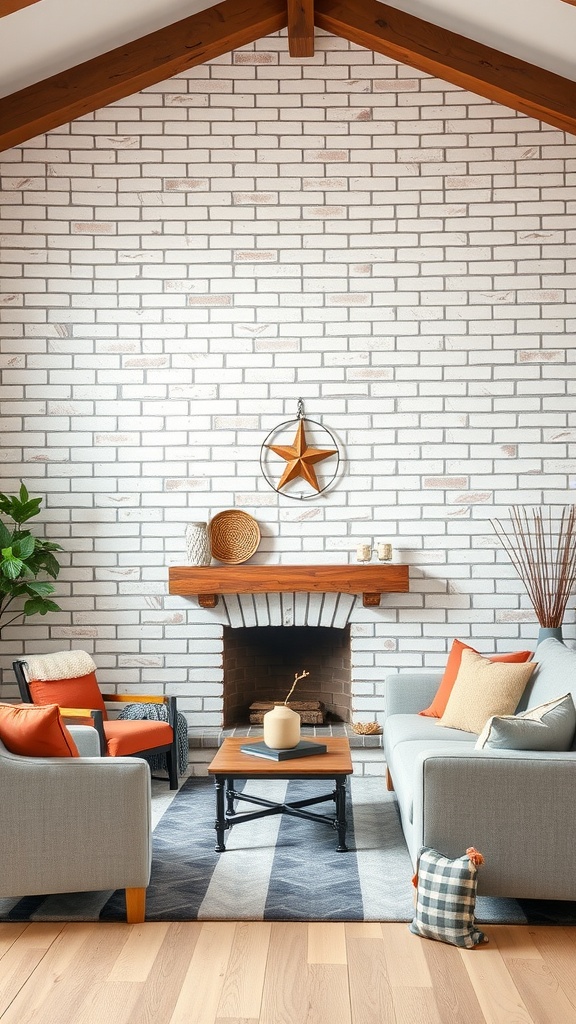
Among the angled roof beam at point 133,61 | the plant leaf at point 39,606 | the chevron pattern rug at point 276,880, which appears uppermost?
the angled roof beam at point 133,61

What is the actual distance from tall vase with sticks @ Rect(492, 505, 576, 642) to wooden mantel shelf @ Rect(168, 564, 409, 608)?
706mm

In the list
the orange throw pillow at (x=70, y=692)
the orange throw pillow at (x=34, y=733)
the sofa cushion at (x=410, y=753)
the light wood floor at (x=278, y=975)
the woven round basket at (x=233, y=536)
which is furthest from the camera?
the woven round basket at (x=233, y=536)

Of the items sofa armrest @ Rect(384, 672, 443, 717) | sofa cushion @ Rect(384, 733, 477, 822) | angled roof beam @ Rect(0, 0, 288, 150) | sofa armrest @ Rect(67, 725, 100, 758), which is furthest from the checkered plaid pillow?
angled roof beam @ Rect(0, 0, 288, 150)

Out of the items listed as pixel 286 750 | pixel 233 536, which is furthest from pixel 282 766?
pixel 233 536

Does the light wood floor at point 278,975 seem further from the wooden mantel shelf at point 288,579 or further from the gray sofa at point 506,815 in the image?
the wooden mantel shelf at point 288,579

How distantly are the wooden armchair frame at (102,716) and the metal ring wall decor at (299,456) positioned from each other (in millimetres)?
1429

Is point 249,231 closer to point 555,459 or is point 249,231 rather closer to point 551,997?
point 555,459

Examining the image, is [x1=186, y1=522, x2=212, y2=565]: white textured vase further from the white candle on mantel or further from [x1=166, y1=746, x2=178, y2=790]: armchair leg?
[x1=166, y1=746, x2=178, y2=790]: armchair leg

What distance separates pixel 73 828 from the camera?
326 centimetres

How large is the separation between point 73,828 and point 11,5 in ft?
11.9

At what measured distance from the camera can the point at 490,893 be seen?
128 inches

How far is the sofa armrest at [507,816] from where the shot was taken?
322 cm

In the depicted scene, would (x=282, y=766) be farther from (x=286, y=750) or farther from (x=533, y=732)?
(x=533, y=732)

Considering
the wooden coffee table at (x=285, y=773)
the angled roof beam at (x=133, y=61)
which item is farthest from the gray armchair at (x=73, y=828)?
the angled roof beam at (x=133, y=61)
